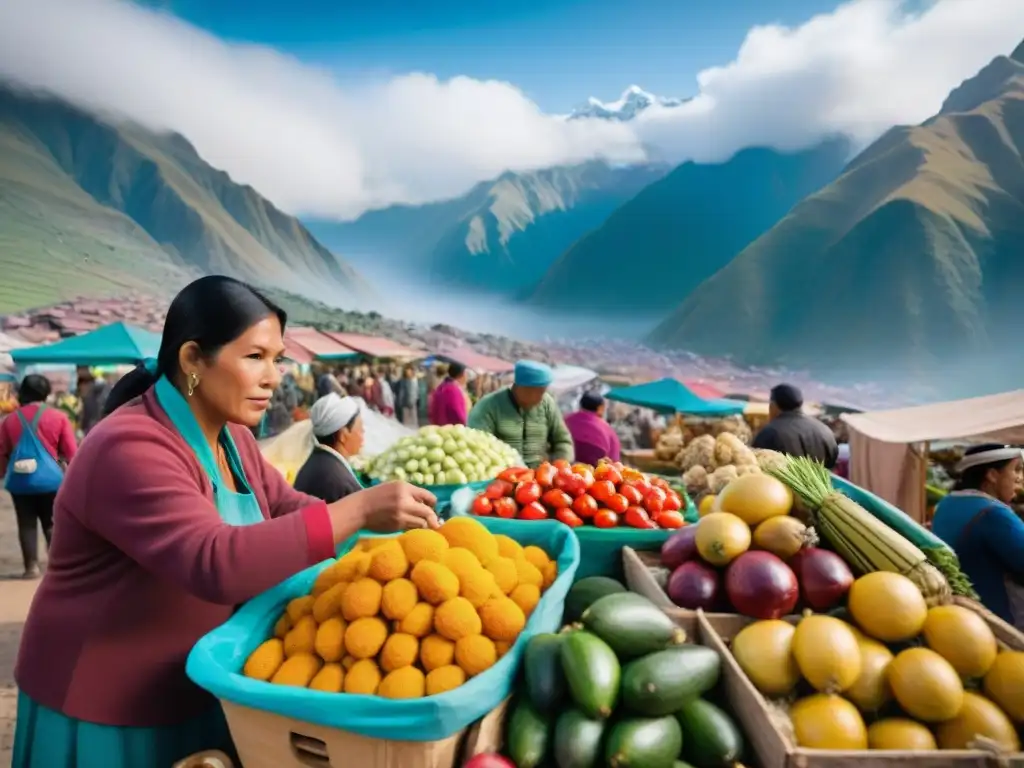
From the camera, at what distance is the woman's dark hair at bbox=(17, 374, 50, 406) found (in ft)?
16.4

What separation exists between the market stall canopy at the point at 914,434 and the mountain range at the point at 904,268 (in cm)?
1467

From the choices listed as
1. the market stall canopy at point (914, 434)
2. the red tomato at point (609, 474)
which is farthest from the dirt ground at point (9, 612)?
the market stall canopy at point (914, 434)

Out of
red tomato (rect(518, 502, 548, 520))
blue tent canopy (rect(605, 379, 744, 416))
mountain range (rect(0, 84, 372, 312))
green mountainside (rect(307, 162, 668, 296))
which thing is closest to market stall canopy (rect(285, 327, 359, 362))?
mountain range (rect(0, 84, 372, 312))

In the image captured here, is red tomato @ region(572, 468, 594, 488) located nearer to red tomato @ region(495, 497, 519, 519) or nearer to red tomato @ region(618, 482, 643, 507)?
red tomato @ region(618, 482, 643, 507)

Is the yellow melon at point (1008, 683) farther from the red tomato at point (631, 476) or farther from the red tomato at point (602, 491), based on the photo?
the red tomato at point (631, 476)

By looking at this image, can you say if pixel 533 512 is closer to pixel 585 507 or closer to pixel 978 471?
pixel 585 507

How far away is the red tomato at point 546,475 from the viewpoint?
2.61 metres

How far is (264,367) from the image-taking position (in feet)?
4.71

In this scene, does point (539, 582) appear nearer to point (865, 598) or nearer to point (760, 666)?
point (760, 666)

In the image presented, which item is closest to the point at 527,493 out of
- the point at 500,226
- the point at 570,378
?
the point at 570,378

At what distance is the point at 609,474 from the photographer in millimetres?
2652

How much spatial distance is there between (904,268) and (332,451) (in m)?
21.8

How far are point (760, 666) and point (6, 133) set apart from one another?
2301 cm

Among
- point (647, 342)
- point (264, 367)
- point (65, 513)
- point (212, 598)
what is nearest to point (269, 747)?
point (212, 598)
